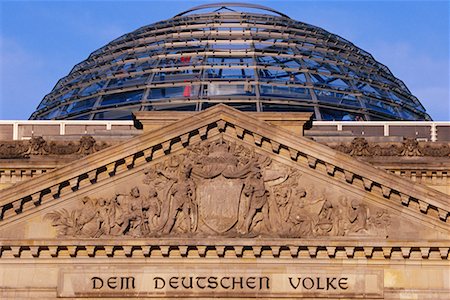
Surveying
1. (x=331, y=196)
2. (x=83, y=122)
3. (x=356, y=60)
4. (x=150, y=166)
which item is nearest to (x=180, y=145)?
(x=150, y=166)

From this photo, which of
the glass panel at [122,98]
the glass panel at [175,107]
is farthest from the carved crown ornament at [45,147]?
the glass panel at [122,98]

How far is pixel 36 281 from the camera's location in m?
72.4

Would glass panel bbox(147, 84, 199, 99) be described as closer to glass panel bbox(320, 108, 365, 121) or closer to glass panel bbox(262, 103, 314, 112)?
glass panel bbox(262, 103, 314, 112)

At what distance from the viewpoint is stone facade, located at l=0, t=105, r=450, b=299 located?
237 ft

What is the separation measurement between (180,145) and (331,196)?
577cm

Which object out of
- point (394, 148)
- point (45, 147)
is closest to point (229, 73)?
point (394, 148)

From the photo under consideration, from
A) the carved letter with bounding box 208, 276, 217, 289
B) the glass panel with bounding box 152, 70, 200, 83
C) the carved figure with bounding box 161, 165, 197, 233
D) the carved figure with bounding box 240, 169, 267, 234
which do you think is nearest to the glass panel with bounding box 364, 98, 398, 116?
the glass panel with bounding box 152, 70, 200, 83

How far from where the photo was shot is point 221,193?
7256cm

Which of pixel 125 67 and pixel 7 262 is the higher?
pixel 125 67

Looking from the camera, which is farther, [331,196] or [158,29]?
[158,29]

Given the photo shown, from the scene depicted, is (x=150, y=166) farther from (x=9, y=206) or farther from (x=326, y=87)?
(x=326, y=87)

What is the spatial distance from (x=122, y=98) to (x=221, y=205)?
23.5 meters

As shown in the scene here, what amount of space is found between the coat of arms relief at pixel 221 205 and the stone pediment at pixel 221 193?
0.12ft

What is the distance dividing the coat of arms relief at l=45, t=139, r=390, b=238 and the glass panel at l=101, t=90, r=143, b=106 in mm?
21588
